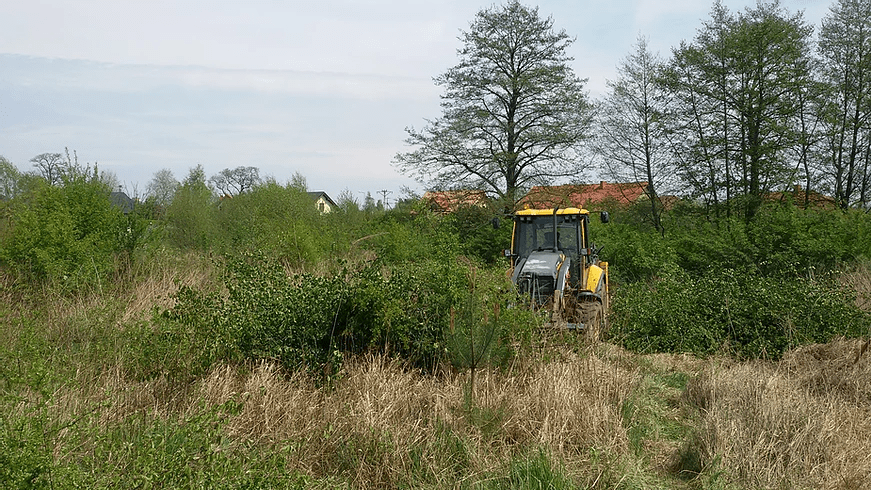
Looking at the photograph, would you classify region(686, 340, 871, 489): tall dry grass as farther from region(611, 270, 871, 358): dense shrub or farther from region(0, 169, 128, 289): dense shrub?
region(0, 169, 128, 289): dense shrub

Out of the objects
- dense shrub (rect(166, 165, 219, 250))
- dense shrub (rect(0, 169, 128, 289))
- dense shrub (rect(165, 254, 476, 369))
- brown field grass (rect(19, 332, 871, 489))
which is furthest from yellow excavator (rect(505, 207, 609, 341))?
dense shrub (rect(166, 165, 219, 250))

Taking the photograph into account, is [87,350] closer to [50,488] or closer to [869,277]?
[50,488]

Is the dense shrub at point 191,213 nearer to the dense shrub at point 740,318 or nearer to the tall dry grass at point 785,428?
the dense shrub at point 740,318

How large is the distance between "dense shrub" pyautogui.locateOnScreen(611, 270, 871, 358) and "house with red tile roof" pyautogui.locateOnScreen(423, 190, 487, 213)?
11.3 meters

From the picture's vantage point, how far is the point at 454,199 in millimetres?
21375

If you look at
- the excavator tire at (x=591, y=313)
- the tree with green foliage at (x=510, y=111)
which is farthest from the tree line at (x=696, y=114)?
the excavator tire at (x=591, y=313)

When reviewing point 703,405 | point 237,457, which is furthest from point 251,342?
point 703,405

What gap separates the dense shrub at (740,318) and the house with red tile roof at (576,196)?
1002 cm

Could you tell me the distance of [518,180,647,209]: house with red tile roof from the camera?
68.4 ft

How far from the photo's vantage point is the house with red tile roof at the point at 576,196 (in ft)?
68.4

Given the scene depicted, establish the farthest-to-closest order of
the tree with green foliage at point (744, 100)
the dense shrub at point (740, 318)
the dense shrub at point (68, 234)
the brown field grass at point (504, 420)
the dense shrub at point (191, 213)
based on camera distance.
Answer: the dense shrub at point (191, 213), the tree with green foliage at point (744, 100), the dense shrub at point (68, 234), the dense shrub at point (740, 318), the brown field grass at point (504, 420)

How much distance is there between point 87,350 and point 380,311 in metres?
2.65

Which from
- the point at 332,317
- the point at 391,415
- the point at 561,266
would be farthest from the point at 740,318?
the point at 391,415

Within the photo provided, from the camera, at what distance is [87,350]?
19.3 feet
